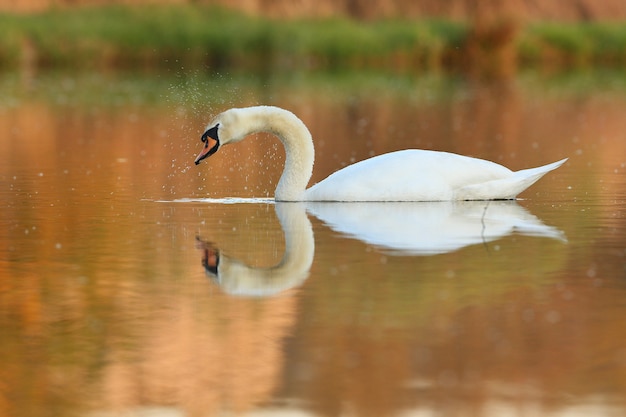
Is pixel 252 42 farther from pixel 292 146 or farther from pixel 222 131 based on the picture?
pixel 222 131

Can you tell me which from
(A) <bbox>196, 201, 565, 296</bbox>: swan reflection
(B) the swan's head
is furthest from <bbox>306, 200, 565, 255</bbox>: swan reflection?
(B) the swan's head

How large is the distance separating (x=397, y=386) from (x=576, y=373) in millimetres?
738

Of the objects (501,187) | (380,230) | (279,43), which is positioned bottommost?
(380,230)

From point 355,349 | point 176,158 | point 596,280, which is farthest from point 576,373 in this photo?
point 176,158

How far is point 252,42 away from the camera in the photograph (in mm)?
44938

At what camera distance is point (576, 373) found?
234 inches

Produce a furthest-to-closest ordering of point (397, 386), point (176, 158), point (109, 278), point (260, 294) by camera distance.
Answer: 1. point (176, 158)
2. point (109, 278)
3. point (260, 294)
4. point (397, 386)

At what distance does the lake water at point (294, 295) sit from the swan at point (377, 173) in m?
0.15

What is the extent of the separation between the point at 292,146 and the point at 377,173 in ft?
2.75

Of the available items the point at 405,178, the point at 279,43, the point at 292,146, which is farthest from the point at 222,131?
the point at 279,43

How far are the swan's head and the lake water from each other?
0.53 metres

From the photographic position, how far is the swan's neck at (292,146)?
11.8m

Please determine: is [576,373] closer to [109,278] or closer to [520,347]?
[520,347]

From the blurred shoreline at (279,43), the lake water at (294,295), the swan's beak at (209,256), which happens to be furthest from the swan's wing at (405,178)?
the blurred shoreline at (279,43)
